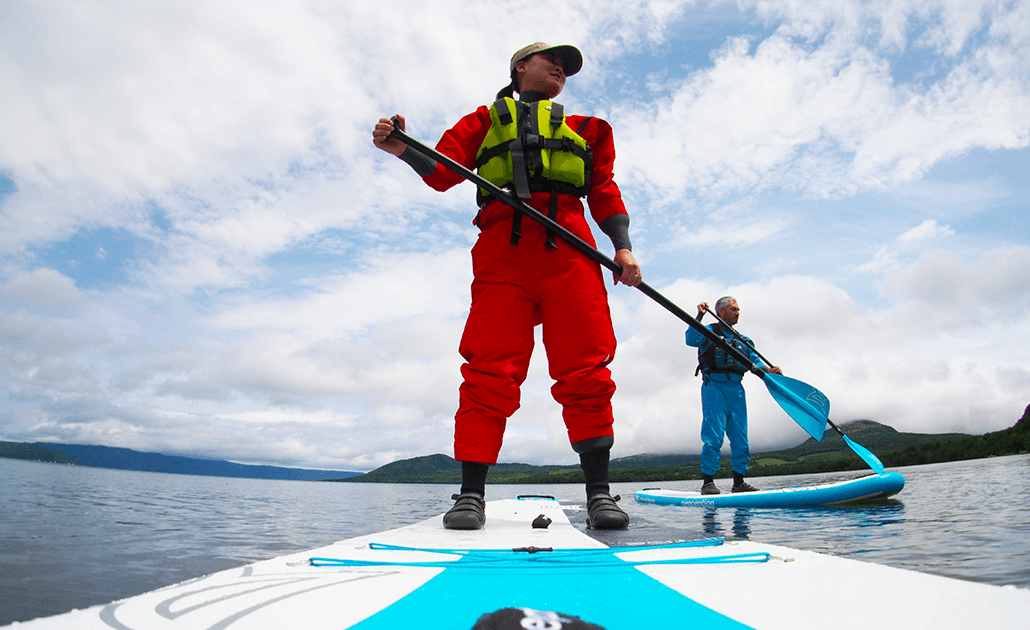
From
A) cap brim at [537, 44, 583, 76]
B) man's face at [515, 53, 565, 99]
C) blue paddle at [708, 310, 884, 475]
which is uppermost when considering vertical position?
cap brim at [537, 44, 583, 76]

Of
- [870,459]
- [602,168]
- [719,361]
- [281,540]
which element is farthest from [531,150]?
[719,361]

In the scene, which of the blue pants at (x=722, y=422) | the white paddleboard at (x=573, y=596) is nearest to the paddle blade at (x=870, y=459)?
the blue pants at (x=722, y=422)

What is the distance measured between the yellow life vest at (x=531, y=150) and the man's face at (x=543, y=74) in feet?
0.71

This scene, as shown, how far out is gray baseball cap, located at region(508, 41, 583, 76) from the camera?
134 inches

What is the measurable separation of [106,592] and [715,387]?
7.68 meters

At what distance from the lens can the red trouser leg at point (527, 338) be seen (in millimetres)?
2771

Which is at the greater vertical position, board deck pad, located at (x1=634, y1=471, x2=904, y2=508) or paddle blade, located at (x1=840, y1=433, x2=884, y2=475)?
paddle blade, located at (x1=840, y1=433, x2=884, y2=475)

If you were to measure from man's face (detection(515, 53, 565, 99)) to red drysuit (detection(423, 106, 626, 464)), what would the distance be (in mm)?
736

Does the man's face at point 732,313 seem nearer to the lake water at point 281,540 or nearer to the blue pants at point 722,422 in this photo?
the blue pants at point 722,422

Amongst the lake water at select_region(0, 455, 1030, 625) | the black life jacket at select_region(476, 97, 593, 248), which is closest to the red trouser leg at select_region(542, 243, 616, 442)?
the black life jacket at select_region(476, 97, 593, 248)

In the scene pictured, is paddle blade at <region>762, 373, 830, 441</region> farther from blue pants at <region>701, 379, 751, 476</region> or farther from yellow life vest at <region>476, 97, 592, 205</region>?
yellow life vest at <region>476, 97, 592, 205</region>

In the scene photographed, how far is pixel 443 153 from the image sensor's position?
320cm

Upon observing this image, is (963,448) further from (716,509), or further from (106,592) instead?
(106,592)

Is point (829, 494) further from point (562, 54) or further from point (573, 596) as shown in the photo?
point (573, 596)
